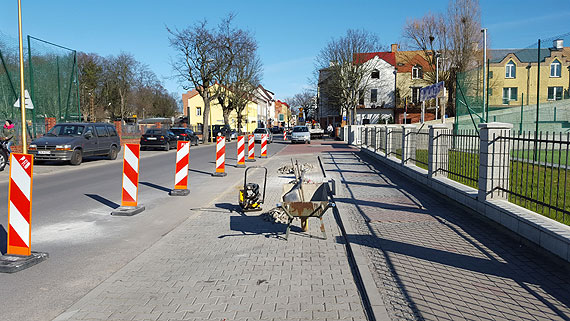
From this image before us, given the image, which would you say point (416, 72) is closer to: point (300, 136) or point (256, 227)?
point (300, 136)

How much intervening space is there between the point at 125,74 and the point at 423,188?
61.8 meters

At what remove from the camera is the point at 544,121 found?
14.3 metres

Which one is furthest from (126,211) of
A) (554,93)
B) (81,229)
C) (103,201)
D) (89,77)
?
(89,77)

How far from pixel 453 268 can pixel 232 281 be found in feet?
8.09

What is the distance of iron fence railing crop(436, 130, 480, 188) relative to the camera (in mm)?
8664

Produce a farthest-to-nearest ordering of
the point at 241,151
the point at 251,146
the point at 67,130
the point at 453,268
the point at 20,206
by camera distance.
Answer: the point at 251,146, the point at 67,130, the point at 241,151, the point at 20,206, the point at 453,268

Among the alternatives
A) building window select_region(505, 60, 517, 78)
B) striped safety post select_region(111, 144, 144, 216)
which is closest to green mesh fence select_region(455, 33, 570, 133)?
building window select_region(505, 60, 517, 78)

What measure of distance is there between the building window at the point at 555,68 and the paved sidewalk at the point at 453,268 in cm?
747

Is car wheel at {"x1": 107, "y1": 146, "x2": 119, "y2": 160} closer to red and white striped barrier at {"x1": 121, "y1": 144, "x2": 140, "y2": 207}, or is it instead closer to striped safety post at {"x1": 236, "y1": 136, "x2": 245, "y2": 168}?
striped safety post at {"x1": 236, "y1": 136, "x2": 245, "y2": 168}

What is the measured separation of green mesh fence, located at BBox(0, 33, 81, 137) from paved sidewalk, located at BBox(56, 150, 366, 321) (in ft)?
67.3

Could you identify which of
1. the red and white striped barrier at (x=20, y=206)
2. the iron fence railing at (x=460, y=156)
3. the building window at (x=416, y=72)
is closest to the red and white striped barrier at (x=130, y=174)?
the red and white striped barrier at (x=20, y=206)

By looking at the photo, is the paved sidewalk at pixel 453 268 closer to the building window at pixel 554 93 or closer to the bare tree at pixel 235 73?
the building window at pixel 554 93

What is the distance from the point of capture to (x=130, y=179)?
8508 millimetres

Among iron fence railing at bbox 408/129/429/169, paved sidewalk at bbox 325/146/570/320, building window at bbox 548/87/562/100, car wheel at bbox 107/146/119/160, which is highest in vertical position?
building window at bbox 548/87/562/100
